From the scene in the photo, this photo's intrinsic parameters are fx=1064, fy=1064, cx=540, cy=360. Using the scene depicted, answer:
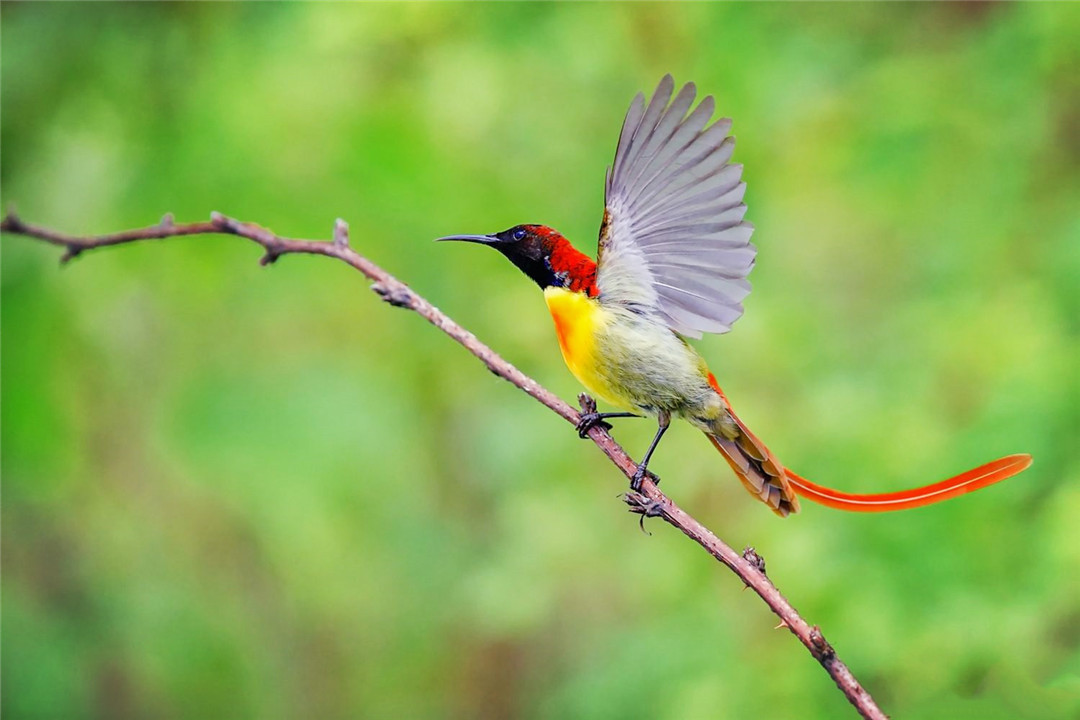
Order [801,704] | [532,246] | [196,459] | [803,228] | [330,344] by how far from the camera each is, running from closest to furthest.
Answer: [532,246], [801,704], [196,459], [330,344], [803,228]

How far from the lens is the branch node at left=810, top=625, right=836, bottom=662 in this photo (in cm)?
118

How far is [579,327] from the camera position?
1837 millimetres

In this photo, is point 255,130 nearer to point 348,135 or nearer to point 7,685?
point 348,135

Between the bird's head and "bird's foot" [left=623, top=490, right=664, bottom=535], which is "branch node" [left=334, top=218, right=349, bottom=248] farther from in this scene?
"bird's foot" [left=623, top=490, right=664, bottom=535]

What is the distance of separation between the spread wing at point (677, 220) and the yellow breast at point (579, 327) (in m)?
0.05

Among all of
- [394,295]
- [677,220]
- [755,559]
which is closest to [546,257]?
[677,220]

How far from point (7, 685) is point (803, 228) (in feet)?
11.7

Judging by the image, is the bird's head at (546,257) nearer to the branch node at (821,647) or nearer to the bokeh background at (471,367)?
the branch node at (821,647)

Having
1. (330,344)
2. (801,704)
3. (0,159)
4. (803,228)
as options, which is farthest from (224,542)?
(803,228)

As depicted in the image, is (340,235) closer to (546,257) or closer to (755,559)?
(546,257)

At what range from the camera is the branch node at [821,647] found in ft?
3.88

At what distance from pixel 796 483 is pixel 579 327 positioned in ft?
1.47

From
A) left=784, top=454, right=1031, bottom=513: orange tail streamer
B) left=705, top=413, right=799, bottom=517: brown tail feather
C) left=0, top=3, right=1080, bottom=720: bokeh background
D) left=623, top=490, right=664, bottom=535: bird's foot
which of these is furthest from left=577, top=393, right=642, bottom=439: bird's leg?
left=0, top=3, right=1080, bottom=720: bokeh background

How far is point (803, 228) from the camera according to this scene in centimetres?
466
